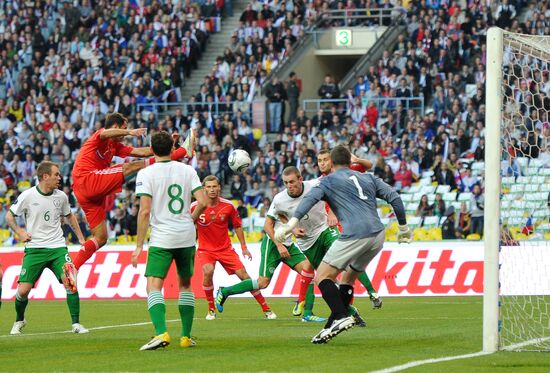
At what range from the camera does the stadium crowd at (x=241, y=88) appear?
31266 mm

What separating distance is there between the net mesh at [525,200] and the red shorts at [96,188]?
4964 millimetres

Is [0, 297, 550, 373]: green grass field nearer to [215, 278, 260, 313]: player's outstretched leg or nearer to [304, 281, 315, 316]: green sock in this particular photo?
[304, 281, 315, 316]: green sock

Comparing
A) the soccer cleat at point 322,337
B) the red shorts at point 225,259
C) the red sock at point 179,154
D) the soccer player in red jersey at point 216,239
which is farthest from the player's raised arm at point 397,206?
the red shorts at point 225,259

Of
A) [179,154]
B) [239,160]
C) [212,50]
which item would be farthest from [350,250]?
[212,50]

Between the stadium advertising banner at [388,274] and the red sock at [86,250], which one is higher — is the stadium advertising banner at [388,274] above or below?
below

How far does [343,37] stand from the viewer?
39.2 m

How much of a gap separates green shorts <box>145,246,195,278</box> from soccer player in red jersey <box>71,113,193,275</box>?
3006mm

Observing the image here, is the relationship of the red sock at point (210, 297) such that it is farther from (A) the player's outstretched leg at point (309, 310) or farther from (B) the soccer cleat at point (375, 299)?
(B) the soccer cleat at point (375, 299)

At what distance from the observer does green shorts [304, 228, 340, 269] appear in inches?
672

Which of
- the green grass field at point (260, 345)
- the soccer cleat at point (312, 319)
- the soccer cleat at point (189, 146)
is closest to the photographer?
the green grass field at point (260, 345)

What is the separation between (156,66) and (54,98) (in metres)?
3.51

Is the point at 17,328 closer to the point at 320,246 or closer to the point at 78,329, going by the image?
the point at 78,329

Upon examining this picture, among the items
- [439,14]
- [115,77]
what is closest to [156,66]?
[115,77]

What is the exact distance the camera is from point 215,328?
1603 centimetres
